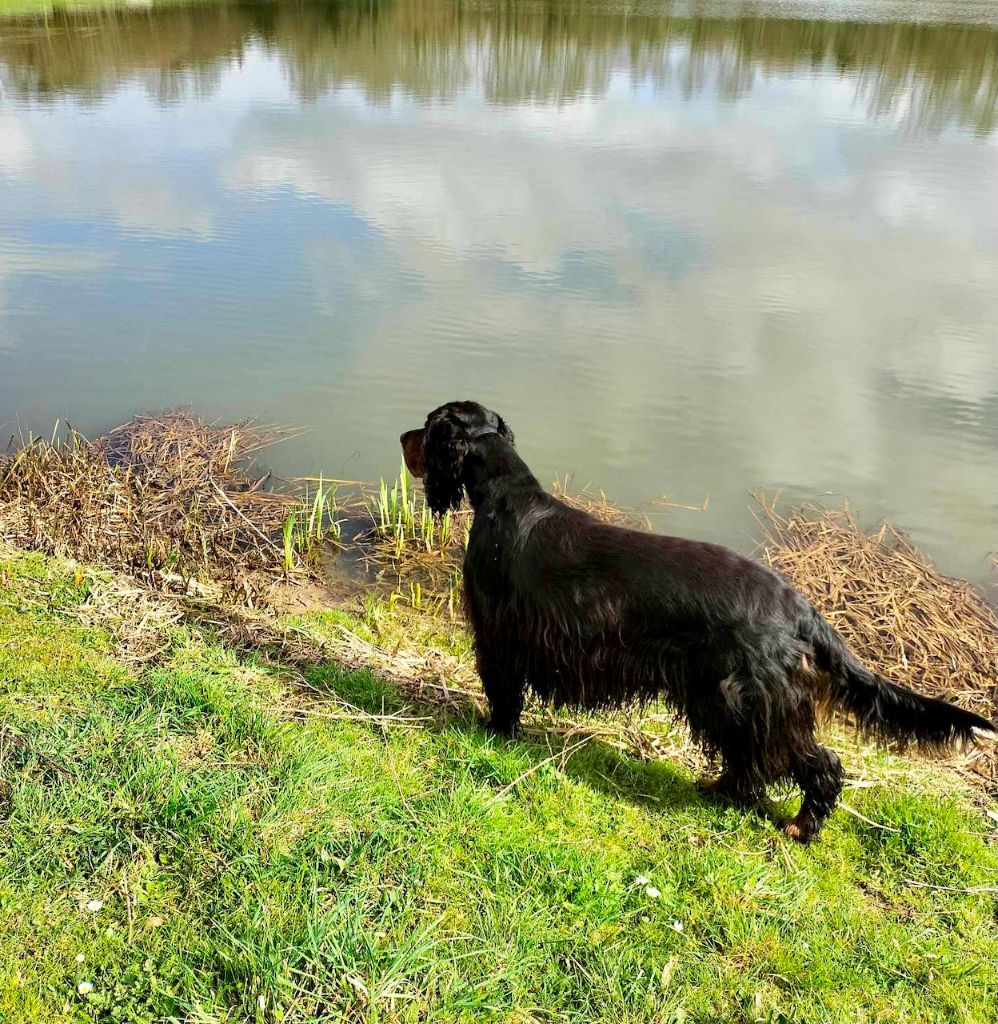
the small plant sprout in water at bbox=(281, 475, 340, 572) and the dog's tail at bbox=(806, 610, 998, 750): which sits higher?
the dog's tail at bbox=(806, 610, 998, 750)

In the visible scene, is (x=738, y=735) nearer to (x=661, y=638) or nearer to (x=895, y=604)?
(x=661, y=638)

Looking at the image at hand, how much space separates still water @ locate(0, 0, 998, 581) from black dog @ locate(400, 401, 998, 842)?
8.92ft

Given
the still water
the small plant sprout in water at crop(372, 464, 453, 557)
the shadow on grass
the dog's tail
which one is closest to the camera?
the dog's tail

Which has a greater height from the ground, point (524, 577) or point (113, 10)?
point (113, 10)

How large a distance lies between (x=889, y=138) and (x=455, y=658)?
15.4 metres

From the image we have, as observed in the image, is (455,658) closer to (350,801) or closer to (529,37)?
(350,801)

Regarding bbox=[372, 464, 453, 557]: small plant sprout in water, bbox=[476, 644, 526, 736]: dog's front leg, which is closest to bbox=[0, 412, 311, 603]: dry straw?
bbox=[372, 464, 453, 557]: small plant sprout in water

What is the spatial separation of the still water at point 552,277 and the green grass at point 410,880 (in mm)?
3003

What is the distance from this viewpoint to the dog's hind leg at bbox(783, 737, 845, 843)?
283 cm

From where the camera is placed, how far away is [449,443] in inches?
133

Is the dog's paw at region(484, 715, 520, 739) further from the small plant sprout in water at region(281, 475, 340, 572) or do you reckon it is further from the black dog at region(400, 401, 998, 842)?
the small plant sprout in water at region(281, 475, 340, 572)

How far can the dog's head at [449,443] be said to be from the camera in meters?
3.37

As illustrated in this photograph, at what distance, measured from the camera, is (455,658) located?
416 cm

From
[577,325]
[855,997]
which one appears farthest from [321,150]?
[855,997]
